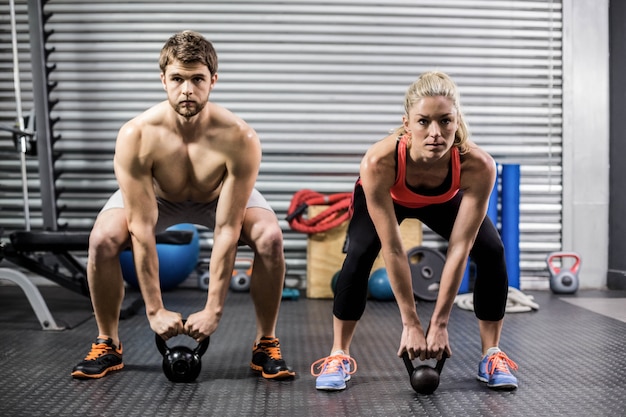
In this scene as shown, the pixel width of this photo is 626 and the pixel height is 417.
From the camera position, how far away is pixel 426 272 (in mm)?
3793

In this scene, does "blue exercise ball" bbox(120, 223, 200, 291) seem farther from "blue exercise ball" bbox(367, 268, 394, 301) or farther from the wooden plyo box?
"blue exercise ball" bbox(367, 268, 394, 301)

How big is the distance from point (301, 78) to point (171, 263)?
1.60 metres

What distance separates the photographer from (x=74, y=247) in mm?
3123

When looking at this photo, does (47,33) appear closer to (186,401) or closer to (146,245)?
(146,245)

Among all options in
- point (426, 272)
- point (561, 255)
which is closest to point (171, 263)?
point (426, 272)

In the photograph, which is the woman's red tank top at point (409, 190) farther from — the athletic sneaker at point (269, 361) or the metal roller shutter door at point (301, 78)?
the metal roller shutter door at point (301, 78)

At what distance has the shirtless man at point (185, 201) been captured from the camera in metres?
1.91

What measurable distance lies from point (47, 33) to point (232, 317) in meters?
2.59

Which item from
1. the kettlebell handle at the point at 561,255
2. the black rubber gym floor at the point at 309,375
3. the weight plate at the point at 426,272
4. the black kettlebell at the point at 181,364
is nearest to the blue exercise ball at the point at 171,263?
the black rubber gym floor at the point at 309,375

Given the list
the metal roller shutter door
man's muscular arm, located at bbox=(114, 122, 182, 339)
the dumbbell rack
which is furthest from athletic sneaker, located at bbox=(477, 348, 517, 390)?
the dumbbell rack

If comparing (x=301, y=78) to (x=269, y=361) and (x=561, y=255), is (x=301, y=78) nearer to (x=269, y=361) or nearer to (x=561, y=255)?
(x=561, y=255)

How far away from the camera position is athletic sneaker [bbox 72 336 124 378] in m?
2.04

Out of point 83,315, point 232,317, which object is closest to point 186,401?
point 232,317

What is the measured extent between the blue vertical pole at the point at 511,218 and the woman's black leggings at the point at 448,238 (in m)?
2.20
